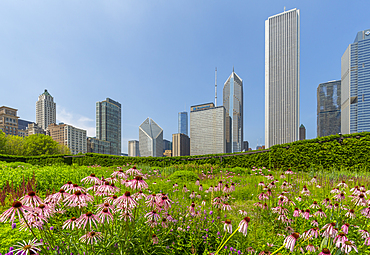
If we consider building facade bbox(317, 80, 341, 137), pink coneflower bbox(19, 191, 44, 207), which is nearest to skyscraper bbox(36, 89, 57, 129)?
pink coneflower bbox(19, 191, 44, 207)

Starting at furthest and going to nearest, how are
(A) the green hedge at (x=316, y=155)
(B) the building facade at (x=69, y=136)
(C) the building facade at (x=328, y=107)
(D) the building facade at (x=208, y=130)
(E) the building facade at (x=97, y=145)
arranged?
(C) the building facade at (x=328, y=107), (E) the building facade at (x=97, y=145), (D) the building facade at (x=208, y=130), (B) the building facade at (x=69, y=136), (A) the green hedge at (x=316, y=155)

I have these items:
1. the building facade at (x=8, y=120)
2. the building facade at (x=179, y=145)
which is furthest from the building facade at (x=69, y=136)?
the building facade at (x=179, y=145)

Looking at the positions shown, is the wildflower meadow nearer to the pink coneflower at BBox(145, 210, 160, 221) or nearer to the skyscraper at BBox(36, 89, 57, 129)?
the pink coneflower at BBox(145, 210, 160, 221)

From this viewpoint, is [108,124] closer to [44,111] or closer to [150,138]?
[150,138]

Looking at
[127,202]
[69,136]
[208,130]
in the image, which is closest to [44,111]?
[69,136]

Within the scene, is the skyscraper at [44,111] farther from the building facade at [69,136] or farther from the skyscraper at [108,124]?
the building facade at [69,136]

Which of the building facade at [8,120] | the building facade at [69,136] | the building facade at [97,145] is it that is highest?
the building facade at [8,120]

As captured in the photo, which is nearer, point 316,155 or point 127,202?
point 127,202
